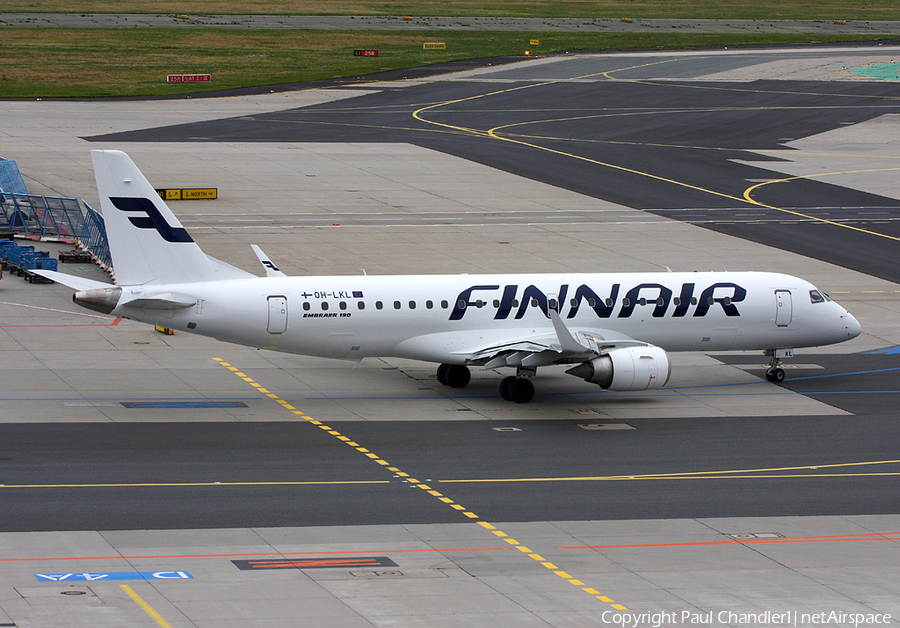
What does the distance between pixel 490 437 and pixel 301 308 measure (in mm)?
7894

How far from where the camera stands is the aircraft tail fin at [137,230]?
132 ft

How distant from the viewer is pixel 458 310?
4281 cm

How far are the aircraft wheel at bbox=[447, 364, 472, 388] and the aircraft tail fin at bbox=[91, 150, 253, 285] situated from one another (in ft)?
32.0

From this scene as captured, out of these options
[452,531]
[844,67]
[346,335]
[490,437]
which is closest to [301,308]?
[346,335]

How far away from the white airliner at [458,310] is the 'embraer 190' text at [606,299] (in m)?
0.04

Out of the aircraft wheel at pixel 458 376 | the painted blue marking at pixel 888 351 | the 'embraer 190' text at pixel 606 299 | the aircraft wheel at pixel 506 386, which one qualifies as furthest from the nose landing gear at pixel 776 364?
A: the aircraft wheel at pixel 458 376

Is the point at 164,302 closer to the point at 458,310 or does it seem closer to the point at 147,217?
the point at 147,217

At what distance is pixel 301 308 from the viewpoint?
41.3 m

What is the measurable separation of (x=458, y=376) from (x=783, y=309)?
1222cm

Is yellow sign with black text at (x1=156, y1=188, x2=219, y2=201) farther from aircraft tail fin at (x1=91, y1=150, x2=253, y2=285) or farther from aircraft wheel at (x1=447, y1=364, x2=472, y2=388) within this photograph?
aircraft wheel at (x1=447, y1=364, x2=472, y2=388)

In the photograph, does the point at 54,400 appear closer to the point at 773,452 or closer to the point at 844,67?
the point at 773,452

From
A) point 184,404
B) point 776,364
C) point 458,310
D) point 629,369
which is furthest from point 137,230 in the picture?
point 776,364

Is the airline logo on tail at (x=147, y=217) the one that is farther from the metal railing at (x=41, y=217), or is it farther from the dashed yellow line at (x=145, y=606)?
the metal railing at (x=41, y=217)

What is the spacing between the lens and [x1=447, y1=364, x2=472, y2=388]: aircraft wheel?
44.5 metres
